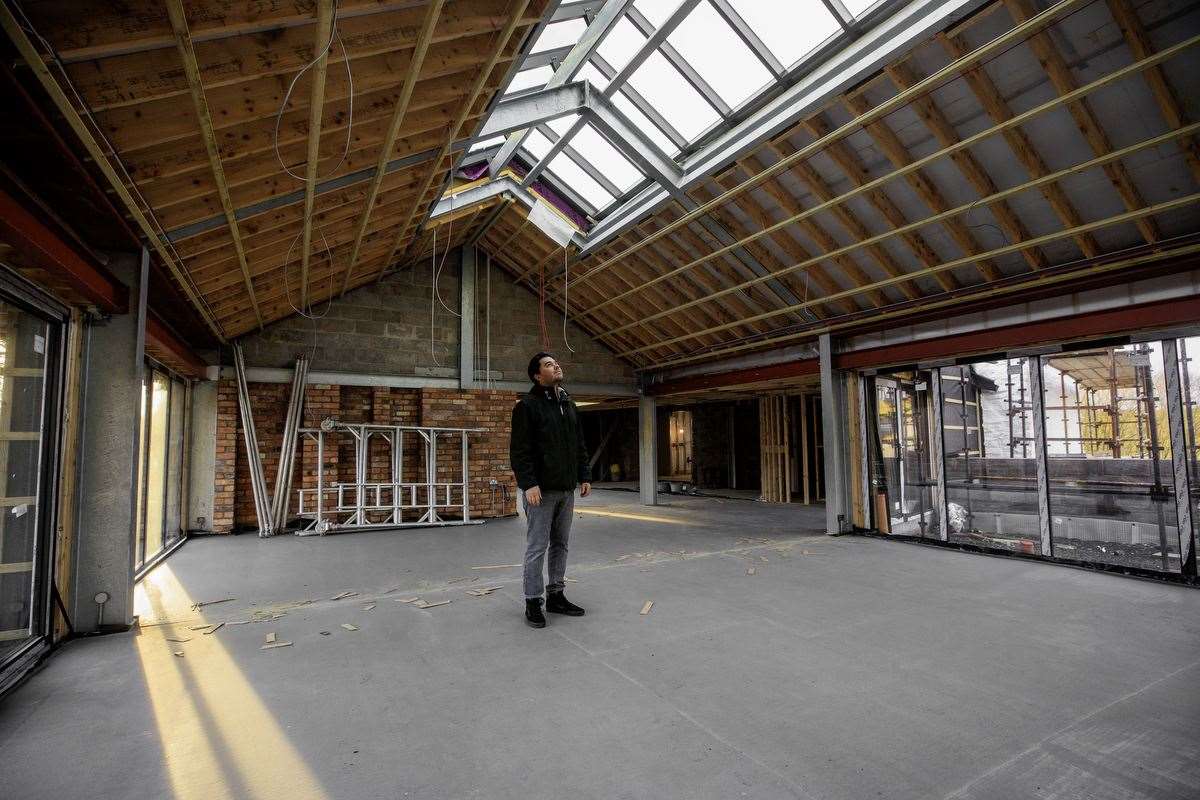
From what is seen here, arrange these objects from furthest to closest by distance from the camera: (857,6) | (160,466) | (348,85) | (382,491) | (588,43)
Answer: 1. (382,491)
2. (160,466)
3. (588,43)
4. (857,6)
5. (348,85)

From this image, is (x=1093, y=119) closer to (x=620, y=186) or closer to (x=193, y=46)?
(x=620, y=186)

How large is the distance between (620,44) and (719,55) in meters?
0.94

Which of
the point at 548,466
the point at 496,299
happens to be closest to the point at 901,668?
the point at 548,466

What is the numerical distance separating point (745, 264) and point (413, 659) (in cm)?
595

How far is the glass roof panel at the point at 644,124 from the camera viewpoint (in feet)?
19.6

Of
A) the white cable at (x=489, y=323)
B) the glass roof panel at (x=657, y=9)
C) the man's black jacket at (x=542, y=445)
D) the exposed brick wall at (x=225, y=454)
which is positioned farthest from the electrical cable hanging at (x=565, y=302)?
the man's black jacket at (x=542, y=445)

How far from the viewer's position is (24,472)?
9.80 ft

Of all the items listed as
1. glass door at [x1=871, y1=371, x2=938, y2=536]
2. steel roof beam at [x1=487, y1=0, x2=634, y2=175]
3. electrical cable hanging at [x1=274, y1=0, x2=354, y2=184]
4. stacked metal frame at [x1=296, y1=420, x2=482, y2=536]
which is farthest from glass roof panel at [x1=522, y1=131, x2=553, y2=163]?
glass door at [x1=871, y1=371, x2=938, y2=536]

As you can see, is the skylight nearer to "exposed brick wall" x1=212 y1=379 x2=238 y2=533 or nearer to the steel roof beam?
the steel roof beam

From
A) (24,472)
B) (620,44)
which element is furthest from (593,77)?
(24,472)

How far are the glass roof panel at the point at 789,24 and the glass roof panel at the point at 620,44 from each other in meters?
0.88

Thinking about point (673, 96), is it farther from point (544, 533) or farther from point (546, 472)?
point (544, 533)

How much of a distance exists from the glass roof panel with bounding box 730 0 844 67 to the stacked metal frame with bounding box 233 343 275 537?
24.1ft

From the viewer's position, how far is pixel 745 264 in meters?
7.14
